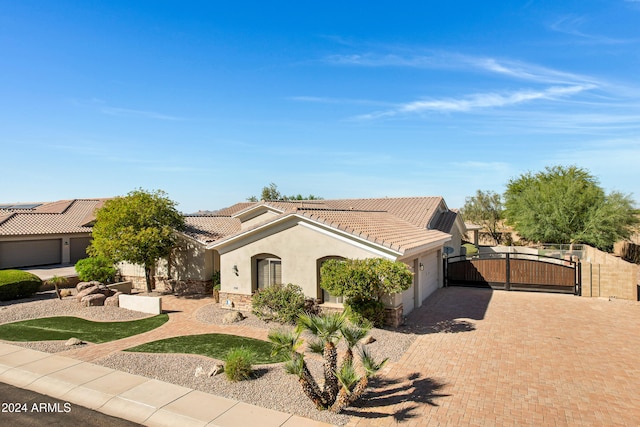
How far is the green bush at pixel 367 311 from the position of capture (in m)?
14.5

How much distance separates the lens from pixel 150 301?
1794cm

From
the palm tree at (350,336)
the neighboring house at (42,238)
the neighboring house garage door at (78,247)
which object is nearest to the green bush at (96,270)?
the neighboring house at (42,238)

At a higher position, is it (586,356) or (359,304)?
(359,304)

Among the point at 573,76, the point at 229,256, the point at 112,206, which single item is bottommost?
the point at 229,256

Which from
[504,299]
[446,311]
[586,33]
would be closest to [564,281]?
[504,299]

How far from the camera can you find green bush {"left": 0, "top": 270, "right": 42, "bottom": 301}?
2002 cm

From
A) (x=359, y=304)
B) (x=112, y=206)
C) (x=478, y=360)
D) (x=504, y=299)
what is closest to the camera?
(x=478, y=360)

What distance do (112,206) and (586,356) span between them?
74.6 ft

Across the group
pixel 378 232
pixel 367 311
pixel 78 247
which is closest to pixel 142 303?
pixel 367 311

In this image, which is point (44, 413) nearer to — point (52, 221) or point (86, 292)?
point (86, 292)

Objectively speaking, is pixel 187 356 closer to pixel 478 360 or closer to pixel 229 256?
pixel 229 256

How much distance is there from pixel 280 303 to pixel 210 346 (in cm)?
Answer: 339

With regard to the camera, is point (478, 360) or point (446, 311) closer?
point (478, 360)

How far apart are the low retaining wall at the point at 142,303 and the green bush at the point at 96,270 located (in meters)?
5.46
